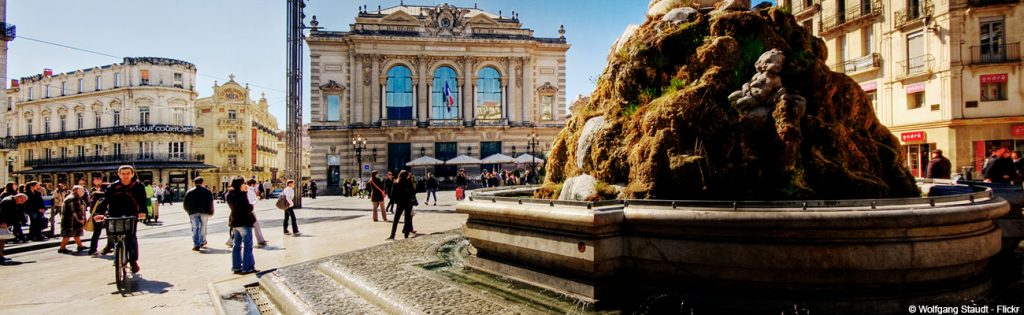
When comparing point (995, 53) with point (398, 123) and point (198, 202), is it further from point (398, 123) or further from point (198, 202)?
point (398, 123)

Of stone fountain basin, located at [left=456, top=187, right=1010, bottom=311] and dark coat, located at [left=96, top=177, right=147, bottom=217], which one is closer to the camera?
stone fountain basin, located at [left=456, top=187, right=1010, bottom=311]

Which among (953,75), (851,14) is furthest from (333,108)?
(953,75)

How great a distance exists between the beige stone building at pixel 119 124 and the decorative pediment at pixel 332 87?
22965 mm

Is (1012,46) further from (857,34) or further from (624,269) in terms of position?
(624,269)

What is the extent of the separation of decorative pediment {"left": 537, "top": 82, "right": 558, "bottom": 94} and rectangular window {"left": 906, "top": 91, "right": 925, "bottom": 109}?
25113 mm

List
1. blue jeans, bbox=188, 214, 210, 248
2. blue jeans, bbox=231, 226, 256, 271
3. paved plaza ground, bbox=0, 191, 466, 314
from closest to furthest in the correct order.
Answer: paved plaza ground, bbox=0, 191, 466, 314, blue jeans, bbox=231, 226, 256, 271, blue jeans, bbox=188, 214, 210, 248

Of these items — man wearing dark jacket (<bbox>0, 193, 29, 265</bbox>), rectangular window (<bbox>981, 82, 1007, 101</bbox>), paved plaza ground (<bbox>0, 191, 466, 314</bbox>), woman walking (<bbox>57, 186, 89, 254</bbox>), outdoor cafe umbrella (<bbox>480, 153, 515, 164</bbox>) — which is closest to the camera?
paved plaza ground (<bbox>0, 191, 466, 314</bbox>)

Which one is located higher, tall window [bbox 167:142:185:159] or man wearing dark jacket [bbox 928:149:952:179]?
tall window [bbox 167:142:185:159]

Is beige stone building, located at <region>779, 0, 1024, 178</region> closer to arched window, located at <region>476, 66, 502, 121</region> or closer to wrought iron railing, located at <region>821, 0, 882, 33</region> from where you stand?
wrought iron railing, located at <region>821, 0, 882, 33</region>

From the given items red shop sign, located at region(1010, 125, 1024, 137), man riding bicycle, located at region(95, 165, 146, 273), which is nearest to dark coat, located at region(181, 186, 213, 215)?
man riding bicycle, located at region(95, 165, 146, 273)

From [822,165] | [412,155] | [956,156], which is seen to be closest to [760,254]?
[822,165]

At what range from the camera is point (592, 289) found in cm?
476

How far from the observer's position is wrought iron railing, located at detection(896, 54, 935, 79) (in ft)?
71.3

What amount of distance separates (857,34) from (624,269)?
1054 inches
